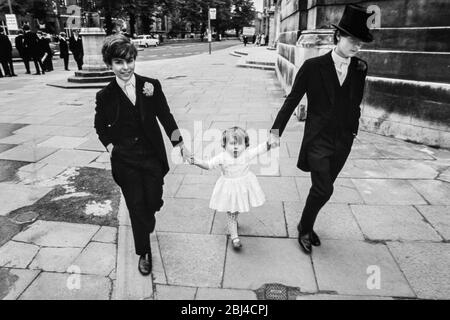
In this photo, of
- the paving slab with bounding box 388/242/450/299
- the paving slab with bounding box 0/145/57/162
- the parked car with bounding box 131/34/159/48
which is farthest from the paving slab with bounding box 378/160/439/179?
the parked car with bounding box 131/34/159/48

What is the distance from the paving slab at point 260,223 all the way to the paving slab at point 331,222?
10 cm

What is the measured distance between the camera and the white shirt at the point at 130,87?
2652mm

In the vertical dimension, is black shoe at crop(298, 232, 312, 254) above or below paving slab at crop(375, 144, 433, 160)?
above

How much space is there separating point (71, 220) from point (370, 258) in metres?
3.17

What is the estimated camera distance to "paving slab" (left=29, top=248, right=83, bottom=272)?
313 cm

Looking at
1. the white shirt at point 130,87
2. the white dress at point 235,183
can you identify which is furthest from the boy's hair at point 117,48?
the white dress at point 235,183

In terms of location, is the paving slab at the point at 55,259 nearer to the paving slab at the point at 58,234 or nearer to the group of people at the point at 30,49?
the paving slab at the point at 58,234

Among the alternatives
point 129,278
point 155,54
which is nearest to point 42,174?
point 129,278

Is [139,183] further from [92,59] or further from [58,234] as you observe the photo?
[92,59]

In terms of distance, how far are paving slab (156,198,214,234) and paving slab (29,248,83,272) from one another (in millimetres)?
870

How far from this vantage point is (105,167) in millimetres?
5496

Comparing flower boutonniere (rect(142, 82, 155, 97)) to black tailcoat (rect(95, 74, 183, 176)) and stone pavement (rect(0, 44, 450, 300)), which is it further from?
stone pavement (rect(0, 44, 450, 300))

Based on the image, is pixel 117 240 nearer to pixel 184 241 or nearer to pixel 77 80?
pixel 184 241
